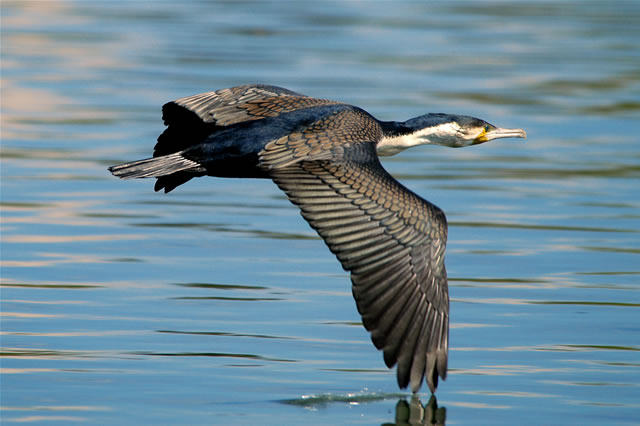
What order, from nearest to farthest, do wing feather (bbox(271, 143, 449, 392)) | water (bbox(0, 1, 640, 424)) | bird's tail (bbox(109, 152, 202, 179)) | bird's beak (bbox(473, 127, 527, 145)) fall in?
wing feather (bbox(271, 143, 449, 392)) → water (bbox(0, 1, 640, 424)) → bird's tail (bbox(109, 152, 202, 179)) → bird's beak (bbox(473, 127, 527, 145))

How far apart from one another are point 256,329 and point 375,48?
613 inches

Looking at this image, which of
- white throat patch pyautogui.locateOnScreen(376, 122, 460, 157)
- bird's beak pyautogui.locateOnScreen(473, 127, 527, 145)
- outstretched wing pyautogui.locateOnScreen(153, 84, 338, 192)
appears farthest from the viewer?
bird's beak pyautogui.locateOnScreen(473, 127, 527, 145)

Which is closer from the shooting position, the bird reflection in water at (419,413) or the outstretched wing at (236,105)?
the bird reflection in water at (419,413)

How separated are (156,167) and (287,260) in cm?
228

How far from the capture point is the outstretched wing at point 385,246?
7.14 m

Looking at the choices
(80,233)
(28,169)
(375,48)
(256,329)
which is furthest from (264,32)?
(256,329)

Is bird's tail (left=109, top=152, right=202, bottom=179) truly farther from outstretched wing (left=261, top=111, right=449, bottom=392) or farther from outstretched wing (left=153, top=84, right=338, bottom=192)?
outstretched wing (left=261, top=111, right=449, bottom=392)

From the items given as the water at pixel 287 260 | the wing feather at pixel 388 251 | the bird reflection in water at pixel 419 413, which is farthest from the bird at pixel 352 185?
the water at pixel 287 260

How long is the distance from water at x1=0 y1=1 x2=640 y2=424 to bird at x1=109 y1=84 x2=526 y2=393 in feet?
1.58

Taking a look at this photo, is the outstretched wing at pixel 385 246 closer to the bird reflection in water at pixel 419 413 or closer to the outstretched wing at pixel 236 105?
the bird reflection in water at pixel 419 413

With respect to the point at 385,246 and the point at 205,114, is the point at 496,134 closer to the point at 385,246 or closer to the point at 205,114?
the point at 205,114

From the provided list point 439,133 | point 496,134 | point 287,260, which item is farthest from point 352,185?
point 287,260

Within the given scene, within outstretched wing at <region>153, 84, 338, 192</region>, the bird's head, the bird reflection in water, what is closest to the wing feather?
the bird reflection in water

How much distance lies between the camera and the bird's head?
8992 mm
